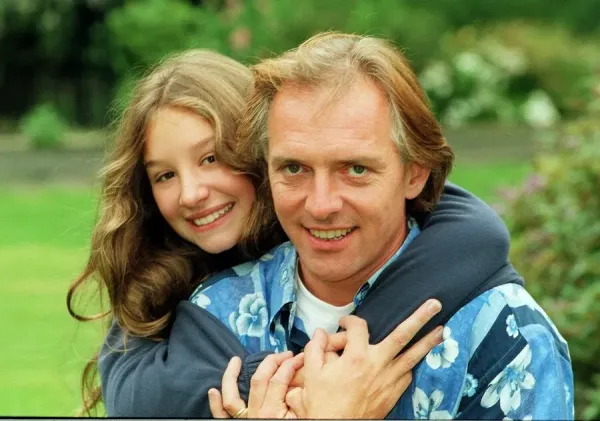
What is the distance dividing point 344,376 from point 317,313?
0.99 feet

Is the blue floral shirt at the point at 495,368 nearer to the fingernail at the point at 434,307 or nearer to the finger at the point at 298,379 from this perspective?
the fingernail at the point at 434,307

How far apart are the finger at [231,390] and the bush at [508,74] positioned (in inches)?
571

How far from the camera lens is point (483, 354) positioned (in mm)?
2727

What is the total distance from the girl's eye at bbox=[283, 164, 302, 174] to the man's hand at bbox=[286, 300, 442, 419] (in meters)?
0.44

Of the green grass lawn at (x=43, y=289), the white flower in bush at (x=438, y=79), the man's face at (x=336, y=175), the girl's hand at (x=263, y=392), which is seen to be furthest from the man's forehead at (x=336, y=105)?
the white flower in bush at (x=438, y=79)

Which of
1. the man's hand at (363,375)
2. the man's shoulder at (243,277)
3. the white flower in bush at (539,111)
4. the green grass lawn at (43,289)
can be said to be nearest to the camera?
the man's hand at (363,375)

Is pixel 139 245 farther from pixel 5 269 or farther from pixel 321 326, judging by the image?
pixel 5 269

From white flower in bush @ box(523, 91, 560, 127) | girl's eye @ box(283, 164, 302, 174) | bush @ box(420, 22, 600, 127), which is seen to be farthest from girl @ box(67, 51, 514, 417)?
white flower in bush @ box(523, 91, 560, 127)

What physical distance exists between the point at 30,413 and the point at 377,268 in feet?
14.0

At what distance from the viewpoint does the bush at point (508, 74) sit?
17.8m

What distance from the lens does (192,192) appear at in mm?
3250

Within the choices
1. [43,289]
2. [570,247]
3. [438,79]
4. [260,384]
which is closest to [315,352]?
[260,384]

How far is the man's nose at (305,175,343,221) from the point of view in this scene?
276 cm

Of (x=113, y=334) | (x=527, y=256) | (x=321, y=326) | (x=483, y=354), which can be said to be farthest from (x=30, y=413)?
(x=483, y=354)
